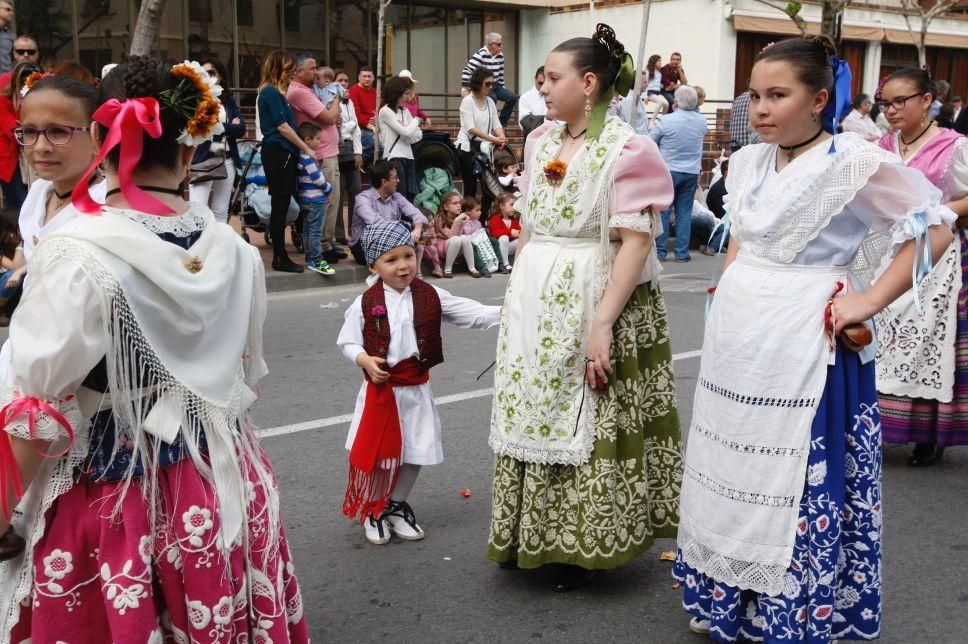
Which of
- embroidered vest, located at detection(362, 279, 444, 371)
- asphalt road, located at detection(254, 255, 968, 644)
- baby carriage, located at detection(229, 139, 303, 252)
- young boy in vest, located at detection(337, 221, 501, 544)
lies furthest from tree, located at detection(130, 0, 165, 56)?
embroidered vest, located at detection(362, 279, 444, 371)

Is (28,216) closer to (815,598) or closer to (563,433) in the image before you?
(563,433)

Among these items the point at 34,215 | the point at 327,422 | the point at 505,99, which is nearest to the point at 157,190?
the point at 34,215

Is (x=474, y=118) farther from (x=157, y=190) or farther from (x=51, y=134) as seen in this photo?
(x=157, y=190)

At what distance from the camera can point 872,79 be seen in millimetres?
29688

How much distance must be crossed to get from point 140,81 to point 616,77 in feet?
5.97

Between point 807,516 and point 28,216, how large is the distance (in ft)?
8.75

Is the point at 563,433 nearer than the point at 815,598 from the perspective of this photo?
No

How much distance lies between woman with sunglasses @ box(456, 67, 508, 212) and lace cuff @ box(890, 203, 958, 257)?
1004cm

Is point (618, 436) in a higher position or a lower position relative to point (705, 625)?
higher

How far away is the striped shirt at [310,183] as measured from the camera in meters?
10.2

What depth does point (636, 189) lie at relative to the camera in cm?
350

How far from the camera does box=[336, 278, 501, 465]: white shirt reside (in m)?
4.10

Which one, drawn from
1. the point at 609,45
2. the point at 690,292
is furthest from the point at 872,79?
the point at 609,45

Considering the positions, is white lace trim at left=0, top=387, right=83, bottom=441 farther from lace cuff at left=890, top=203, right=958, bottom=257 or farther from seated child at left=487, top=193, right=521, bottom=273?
seated child at left=487, top=193, right=521, bottom=273
